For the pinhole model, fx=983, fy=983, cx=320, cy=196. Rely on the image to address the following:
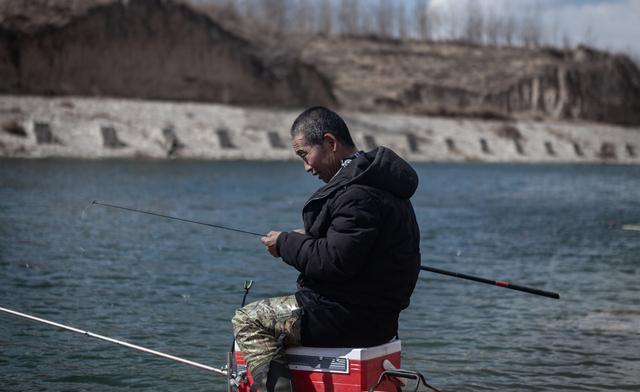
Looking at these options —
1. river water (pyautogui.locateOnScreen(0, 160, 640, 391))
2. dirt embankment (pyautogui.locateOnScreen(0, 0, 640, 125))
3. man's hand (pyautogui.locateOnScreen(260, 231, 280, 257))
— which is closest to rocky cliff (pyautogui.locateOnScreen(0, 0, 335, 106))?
dirt embankment (pyautogui.locateOnScreen(0, 0, 640, 125))

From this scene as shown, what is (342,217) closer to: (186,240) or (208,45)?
(186,240)

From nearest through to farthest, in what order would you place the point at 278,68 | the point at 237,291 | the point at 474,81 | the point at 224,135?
the point at 237,291 < the point at 224,135 < the point at 278,68 < the point at 474,81

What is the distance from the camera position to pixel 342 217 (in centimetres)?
579

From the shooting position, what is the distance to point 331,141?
610 cm

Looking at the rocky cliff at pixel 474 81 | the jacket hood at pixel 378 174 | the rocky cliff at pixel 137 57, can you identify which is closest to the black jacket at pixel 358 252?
the jacket hood at pixel 378 174

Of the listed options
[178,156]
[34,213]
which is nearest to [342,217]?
[34,213]

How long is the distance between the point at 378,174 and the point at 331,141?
46 cm

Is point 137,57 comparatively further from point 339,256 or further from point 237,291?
point 339,256

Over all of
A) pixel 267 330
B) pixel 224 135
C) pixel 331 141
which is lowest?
pixel 224 135

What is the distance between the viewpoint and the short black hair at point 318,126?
19.9 feet

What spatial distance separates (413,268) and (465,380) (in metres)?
4.20

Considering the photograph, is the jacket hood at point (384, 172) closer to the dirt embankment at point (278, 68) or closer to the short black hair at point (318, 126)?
the short black hair at point (318, 126)

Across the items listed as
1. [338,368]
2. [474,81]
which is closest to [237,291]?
[338,368]

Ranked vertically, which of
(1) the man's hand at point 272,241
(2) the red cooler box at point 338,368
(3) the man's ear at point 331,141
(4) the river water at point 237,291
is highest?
(3) the man's ear at point 331,141
